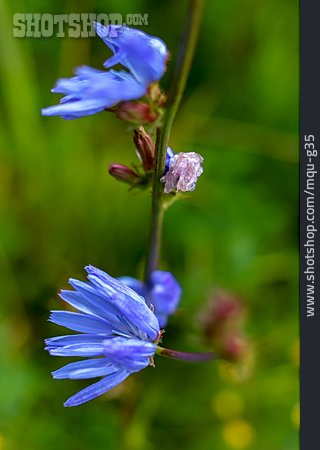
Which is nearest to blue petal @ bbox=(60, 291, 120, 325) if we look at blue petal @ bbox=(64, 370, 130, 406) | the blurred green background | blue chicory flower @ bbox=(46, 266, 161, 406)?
blue chicory flower @ bbox=(46, 266, 161, 406)

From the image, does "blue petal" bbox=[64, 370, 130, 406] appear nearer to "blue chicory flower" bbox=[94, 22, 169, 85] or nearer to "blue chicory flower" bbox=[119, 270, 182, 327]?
"blue chicory flower" bbox=[119, 270, 182, 327]

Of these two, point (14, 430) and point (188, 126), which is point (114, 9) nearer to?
point (188, 126)

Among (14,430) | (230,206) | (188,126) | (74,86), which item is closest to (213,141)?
(188,126)

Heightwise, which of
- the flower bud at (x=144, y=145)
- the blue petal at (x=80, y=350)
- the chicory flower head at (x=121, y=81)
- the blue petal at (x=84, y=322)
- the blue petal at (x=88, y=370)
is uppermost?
the chicory flower head at (x=121, y=81)

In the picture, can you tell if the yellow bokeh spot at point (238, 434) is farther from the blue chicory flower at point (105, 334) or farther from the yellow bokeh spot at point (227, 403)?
the blue chicory flower at point (105, 334)

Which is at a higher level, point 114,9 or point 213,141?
point 114,9

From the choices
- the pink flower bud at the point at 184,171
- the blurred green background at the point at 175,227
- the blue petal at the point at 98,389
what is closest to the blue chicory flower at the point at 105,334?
the blue petal at the point at 98,389
